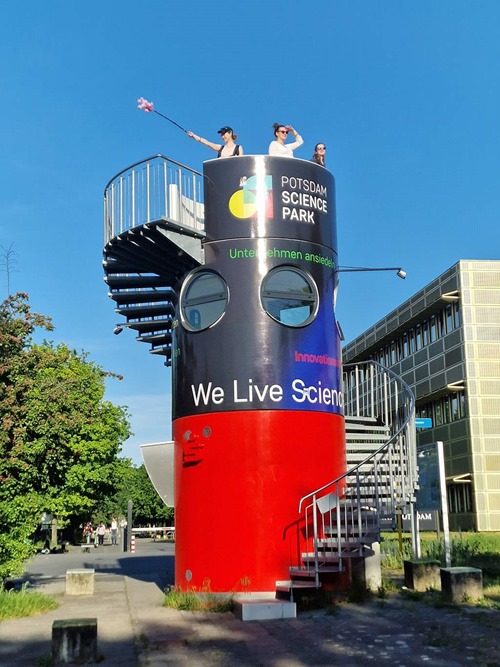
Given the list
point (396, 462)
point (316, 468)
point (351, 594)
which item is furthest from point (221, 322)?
point (351, 594)

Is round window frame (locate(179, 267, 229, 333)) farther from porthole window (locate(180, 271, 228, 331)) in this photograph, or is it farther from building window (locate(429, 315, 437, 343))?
building window (locate(429, 315, 437, 343))

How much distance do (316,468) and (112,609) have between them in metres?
4.15

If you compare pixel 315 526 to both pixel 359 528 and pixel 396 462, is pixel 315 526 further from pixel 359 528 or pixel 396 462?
pixel 396 462

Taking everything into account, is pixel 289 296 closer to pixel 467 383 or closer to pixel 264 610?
pixel 264 610

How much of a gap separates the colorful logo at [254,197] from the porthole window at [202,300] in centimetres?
123

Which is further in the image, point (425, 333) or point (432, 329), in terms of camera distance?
point (425, 333)

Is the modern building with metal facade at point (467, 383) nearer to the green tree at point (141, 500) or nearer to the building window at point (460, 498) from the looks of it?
the building window at point (460, 498)

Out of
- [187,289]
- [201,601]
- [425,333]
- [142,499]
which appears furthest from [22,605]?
[142,499]

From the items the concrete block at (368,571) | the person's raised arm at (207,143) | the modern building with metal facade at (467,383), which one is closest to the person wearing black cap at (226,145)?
the person's raised arm at (207,143)

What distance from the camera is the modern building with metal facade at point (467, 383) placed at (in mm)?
31156

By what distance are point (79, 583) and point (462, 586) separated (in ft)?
25.7

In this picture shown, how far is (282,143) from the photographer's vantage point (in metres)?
14.9

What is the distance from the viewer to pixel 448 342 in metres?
33.2

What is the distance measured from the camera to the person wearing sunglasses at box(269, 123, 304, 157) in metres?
14.8
